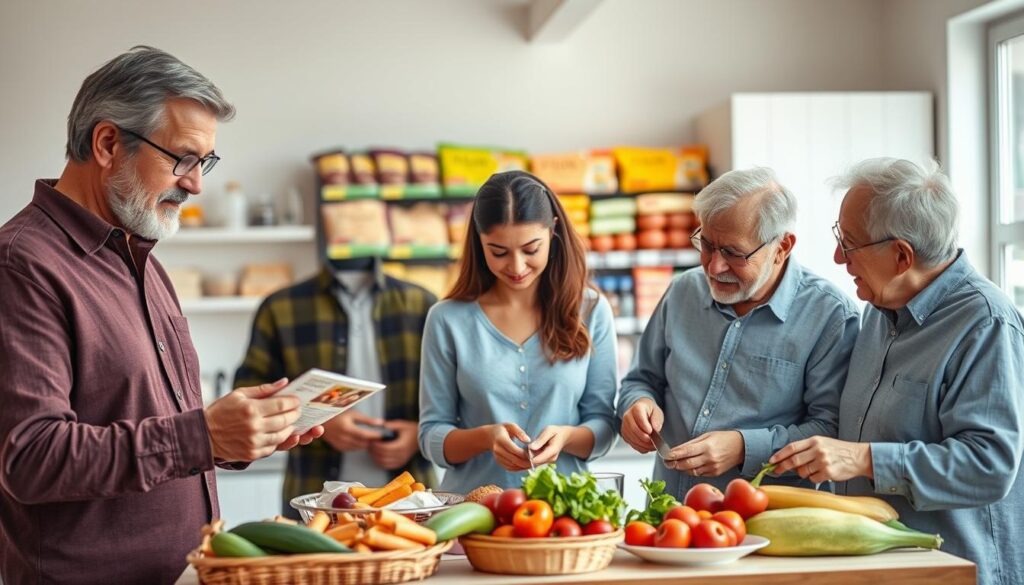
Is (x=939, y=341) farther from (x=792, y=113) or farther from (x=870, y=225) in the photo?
(x=792, y=113)

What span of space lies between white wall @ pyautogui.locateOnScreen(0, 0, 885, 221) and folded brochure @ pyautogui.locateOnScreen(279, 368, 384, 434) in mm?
3589

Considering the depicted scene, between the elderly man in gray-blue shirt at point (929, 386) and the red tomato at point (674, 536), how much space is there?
34cm

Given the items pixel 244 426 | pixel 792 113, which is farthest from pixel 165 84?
pixel 792 113

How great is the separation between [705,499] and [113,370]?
42.5 inches

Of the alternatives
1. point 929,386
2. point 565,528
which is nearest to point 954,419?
point 929,386

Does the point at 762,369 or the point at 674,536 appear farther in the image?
the point at 762,369

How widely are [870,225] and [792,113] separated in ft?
10.1

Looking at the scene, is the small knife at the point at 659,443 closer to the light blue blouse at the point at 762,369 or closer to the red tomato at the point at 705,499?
the light blue blouse at the point at 762,369

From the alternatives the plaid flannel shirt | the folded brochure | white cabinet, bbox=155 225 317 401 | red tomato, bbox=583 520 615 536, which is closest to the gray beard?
the folded brochure

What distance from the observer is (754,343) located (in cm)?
254

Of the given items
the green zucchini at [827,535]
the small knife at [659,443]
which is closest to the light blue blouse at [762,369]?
the small knife at [659,443]

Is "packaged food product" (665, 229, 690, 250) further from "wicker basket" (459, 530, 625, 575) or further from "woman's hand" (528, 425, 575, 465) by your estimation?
"wicker basket" (459, 530, 625, 575)

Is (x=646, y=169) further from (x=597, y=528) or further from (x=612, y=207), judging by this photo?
(x=597, y=528)

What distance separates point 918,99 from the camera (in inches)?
205
